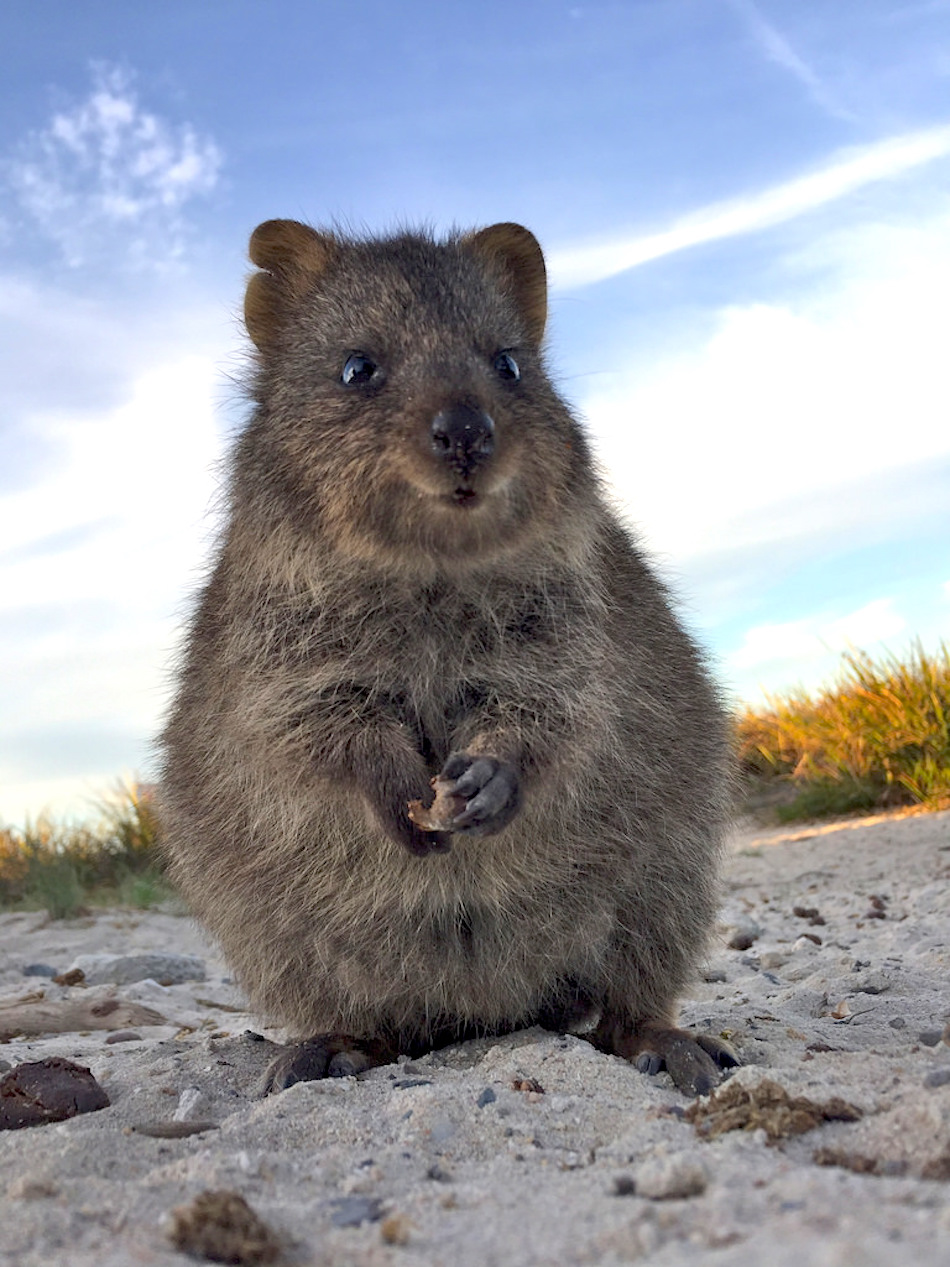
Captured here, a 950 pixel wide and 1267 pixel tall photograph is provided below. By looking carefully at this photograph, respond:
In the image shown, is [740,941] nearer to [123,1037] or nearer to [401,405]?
[123,1037]

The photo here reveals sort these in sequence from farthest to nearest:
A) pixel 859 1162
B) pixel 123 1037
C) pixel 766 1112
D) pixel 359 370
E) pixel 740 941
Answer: pixel 740 941
pixel 123 1037
pixel 359 370
pixel 766 1112
pixel 859 1162

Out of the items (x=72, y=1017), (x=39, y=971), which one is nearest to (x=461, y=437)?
(x=72, y=1017)

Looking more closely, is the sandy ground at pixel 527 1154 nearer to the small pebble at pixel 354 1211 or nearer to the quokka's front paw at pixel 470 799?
the small pebble at pixel 354 1211

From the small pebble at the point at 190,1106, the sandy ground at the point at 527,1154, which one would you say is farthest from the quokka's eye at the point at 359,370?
the small pebble at the point at 190,1106

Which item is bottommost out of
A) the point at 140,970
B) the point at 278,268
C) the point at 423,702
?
the point at 140,970

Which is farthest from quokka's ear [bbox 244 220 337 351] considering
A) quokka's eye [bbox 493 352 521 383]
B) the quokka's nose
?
the quokka's nose

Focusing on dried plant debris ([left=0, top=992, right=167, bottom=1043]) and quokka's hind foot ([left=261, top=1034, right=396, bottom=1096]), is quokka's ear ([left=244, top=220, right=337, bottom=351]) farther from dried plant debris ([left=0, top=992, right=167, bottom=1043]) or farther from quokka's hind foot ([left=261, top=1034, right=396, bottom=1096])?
dried plant debris ([left=0, top=992, right=167, bottom=1043])
